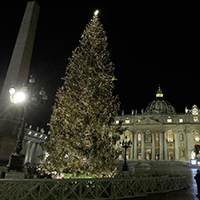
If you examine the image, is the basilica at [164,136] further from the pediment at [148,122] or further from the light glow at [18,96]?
the light glow at [18,96]

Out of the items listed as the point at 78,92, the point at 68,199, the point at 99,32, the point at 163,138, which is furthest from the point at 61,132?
the point at 163,138

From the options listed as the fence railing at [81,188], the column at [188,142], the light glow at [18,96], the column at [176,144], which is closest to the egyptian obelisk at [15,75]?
the light glow at [18,96]

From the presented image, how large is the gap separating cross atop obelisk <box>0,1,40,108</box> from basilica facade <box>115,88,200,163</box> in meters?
61.4

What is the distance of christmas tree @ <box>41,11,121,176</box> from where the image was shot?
8703 millimetres

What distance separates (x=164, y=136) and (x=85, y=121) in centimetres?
6666

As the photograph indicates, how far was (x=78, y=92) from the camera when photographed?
31.7 feet

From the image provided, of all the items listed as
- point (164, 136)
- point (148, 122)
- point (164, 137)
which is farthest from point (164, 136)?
point (148, 122)

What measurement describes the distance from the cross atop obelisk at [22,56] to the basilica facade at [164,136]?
202 ft

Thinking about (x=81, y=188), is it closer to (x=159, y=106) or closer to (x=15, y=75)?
(x=15, y=75)

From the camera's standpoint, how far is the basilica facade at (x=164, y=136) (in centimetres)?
6606

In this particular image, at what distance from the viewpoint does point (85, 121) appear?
926 cm

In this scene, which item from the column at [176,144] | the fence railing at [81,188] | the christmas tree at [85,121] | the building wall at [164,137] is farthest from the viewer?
the building wall at [164,137]

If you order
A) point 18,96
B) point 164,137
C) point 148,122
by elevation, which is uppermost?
point 148,122

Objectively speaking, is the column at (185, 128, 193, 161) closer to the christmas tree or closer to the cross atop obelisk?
the christmas tree
